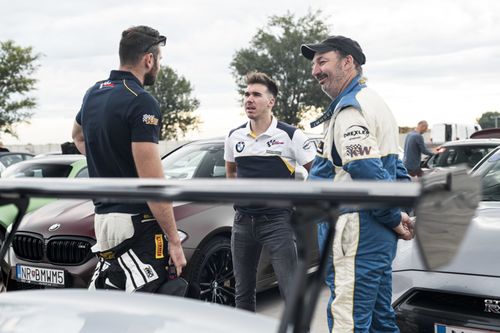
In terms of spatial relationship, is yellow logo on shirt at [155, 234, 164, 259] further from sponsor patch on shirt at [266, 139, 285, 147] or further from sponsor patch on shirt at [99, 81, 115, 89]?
sponsor patch on shirt at [266, 139, 285, 147]

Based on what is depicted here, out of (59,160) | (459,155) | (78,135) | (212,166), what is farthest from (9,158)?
(78,135)

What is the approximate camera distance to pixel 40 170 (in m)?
7.11

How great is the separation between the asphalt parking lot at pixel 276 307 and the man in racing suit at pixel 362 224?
5.43ft

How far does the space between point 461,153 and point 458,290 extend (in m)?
8.08

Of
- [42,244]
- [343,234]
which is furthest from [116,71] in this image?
[42,244]

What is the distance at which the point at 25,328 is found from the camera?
4.36ft

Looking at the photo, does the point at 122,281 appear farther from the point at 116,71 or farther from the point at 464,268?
the point at 464,268

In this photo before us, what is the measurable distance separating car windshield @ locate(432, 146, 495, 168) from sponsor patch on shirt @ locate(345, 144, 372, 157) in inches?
311

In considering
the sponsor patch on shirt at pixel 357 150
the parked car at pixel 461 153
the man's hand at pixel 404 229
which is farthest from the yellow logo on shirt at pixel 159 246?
the parked car at pixel 461 153

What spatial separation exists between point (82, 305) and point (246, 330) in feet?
1.44

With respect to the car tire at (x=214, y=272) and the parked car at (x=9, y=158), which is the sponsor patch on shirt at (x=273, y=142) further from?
the parked car at (x=9, y=158)

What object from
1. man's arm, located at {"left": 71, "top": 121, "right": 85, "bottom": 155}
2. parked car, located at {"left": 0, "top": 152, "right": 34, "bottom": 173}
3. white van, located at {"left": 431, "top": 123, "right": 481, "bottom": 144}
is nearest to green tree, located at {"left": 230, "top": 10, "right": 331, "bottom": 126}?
white van, located at {"left": 431, "top": 123, "right": 481, "bottom": 144}

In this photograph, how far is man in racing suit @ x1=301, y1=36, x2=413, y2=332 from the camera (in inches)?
105

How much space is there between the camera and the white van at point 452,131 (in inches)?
1251
